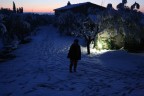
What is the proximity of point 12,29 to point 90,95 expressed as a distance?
26333 mm

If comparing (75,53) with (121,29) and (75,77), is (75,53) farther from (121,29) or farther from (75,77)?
(121,29)

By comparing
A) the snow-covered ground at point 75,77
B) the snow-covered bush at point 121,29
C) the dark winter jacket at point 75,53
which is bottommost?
the snow-covered ground at point 75,77

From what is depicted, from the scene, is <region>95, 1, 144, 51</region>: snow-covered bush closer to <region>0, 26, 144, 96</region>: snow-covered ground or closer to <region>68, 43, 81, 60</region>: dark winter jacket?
<region>0, 26, 144, 96</region>: snow-covered ground

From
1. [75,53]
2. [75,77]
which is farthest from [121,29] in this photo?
[75,77]

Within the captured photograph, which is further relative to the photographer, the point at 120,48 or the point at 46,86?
the point at 120,48

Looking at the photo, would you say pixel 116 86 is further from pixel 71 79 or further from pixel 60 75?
pixel 60 75

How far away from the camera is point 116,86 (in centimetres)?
1102

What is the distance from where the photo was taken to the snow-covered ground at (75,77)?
1030 cm

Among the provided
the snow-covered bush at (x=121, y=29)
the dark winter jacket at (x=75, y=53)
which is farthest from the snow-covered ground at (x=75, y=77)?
the snow-covered bush at (x=121, y=29)

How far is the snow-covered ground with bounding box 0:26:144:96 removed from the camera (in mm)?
10297

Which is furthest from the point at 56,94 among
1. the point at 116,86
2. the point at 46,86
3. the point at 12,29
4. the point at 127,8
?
the point at 12,29

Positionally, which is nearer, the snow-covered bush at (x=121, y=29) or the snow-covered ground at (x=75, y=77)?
the snow-covered ground at (x=75, y=77)

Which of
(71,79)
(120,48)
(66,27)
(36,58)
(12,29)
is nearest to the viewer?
(71,79)

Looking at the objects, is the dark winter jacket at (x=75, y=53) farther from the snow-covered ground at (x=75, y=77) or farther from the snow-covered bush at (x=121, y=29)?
the snow-covered bush at (x=121, y=29)
